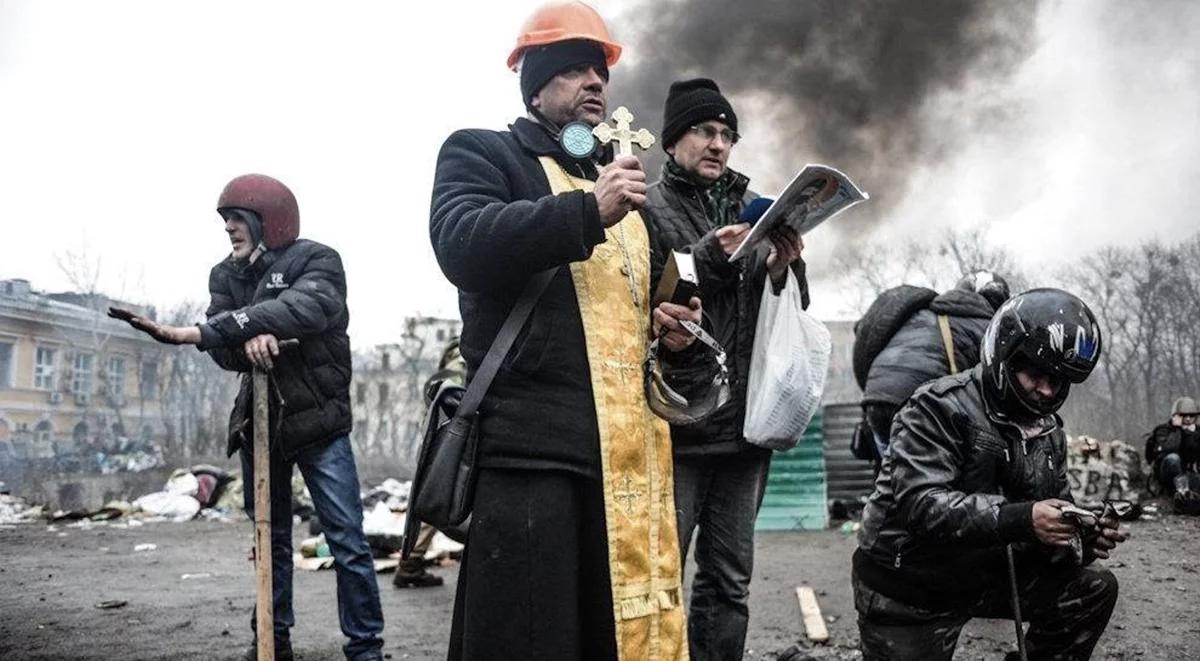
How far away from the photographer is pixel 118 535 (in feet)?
38.1

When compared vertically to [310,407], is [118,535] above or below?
below

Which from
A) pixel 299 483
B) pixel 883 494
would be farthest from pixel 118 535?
pixel 883 494

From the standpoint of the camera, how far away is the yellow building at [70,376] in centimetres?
2253

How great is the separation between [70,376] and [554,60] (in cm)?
2694

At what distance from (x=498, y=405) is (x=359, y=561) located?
2229mm

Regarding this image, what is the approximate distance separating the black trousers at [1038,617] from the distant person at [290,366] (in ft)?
7.17

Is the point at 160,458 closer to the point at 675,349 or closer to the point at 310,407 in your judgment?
the point at 310,407

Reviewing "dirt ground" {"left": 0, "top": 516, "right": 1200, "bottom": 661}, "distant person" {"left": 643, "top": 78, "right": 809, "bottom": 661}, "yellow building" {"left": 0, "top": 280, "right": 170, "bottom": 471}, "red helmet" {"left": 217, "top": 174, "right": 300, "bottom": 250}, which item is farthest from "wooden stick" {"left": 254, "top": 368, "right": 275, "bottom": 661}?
"yellow building" {"left": 0, "top": 280, "right": 170, "bottom": 471}

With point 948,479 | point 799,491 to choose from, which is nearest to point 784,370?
point 948,479

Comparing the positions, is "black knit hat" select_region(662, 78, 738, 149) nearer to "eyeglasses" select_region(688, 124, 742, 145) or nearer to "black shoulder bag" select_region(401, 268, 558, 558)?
"eyeglasses" select_region(688, 124, 742, 145)

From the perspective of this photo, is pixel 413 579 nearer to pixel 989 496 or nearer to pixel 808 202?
pixel 989 496

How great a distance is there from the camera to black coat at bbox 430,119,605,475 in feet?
6.43

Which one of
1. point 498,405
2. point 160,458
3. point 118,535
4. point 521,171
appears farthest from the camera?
point 160,458

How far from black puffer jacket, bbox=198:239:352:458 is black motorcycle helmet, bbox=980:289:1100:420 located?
2.82 metres
